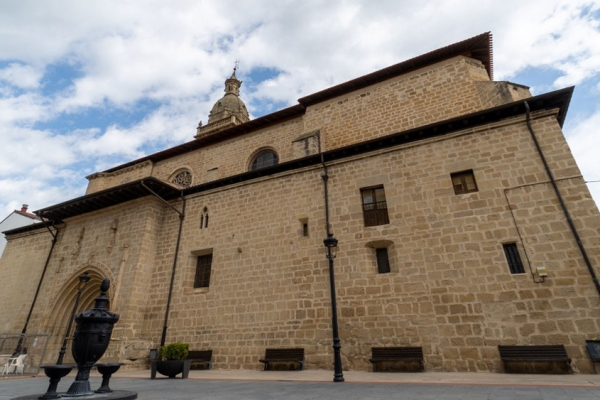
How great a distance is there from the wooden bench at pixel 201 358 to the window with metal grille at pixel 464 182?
9.28 meters

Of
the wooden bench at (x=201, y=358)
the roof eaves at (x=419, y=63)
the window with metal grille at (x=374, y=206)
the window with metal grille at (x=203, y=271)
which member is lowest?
the wooden bench at (x=201, y=358)

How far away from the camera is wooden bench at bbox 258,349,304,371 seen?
855 cm

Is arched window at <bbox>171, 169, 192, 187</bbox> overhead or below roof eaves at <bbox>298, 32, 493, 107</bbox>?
below

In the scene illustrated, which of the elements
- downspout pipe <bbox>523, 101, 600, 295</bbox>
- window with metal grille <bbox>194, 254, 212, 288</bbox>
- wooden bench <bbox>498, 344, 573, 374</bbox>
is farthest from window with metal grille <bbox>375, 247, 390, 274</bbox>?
window with metal grille <bbox>194, 254, 212, 288</bbox>

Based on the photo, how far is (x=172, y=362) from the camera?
719 centimetres

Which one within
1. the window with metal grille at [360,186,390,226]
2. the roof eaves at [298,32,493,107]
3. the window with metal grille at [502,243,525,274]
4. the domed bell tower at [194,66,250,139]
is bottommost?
the window with metal grille at [502,243,525,274]

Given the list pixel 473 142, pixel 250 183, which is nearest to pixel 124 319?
pixel 250 183

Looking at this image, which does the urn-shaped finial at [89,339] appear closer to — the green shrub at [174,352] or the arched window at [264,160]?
the green shrub at [174,352]

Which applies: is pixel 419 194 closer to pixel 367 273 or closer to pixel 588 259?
pixel 367 273

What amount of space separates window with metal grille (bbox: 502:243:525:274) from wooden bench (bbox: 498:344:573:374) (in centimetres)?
171

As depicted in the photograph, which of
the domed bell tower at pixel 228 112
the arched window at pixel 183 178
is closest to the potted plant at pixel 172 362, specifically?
the arched window at pixel 183 178

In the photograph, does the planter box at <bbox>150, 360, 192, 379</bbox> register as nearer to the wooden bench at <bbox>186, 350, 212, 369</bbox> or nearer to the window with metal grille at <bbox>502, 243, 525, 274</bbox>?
the wooden bench at <bbox>186, 350, 212, 369</bbox>

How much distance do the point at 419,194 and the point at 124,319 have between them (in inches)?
429

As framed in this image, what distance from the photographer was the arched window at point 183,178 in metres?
17.3
